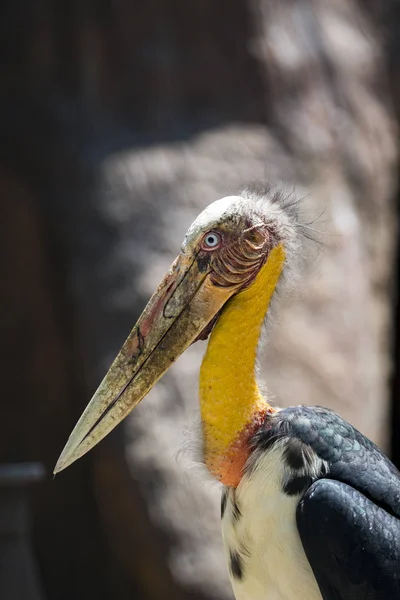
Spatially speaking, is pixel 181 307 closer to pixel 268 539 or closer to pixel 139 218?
pixel 268 539

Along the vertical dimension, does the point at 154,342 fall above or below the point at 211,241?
below

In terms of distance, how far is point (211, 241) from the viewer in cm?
280

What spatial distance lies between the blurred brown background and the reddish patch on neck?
6.94 feet

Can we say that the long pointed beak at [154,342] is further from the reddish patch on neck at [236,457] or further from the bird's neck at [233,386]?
A: the reddish patch on neck at [236,457]

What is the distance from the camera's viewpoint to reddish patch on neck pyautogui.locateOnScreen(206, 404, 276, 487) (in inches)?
112

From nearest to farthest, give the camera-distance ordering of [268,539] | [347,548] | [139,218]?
[347,548]
[268,539]
[139,218]

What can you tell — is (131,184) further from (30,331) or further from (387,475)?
(387,475)

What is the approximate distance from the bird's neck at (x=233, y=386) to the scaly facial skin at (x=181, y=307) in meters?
0.05

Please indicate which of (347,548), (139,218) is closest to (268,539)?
(347,548)

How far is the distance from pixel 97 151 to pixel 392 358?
2.82 meters

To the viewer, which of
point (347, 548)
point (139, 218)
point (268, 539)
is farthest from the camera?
point (139, 218)

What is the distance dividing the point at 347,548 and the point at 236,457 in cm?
41

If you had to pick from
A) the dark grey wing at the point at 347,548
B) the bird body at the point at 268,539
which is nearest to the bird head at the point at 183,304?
the bird body at the point at 268,539

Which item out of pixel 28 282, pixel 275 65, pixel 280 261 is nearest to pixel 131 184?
pixel 28 282
